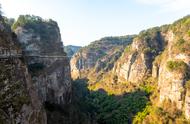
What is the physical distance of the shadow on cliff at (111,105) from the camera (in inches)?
5182

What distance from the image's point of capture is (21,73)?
3519cm

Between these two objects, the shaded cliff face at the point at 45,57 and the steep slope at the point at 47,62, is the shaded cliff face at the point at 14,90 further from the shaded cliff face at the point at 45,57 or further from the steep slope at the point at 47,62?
the shaded cliff face at the point at 45,57

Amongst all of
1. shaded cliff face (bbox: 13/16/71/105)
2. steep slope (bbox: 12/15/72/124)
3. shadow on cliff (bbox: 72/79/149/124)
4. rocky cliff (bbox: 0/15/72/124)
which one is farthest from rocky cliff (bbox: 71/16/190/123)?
rocky cliff (bbox: 0/15/72/124)

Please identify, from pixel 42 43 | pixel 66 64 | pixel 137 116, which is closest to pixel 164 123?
pixel 137 116

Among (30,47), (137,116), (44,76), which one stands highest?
(30,47)

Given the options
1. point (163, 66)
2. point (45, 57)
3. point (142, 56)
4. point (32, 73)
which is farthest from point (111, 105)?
point (32, 73)

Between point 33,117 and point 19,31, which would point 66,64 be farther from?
point 33,117

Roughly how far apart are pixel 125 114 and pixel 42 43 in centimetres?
5768

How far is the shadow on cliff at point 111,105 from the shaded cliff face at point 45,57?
19.9 m

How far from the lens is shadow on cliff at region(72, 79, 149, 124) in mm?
131625

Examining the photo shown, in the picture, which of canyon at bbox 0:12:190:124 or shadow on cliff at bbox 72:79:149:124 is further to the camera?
shadow on cliff at bbox 72:79:149:124

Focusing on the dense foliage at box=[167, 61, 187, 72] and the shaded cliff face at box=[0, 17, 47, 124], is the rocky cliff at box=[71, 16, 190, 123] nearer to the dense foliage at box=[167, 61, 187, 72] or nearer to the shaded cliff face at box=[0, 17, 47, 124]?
the dense foliage at box=[167, 61, 187, 72]

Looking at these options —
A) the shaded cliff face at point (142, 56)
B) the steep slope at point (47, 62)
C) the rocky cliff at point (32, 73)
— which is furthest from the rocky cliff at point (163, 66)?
the rocky cliff at point (32, 73)

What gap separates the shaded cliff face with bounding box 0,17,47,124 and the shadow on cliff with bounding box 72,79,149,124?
81.0m
